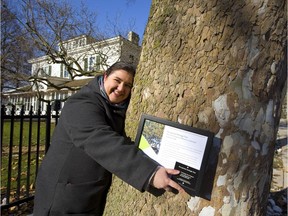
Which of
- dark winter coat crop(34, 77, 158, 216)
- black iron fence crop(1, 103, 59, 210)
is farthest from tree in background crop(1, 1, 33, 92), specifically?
dark winter coat crop(34, 77, 158, 216)

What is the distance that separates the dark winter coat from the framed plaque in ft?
0.30

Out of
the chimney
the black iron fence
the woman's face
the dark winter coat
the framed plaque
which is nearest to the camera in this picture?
the framed plaque

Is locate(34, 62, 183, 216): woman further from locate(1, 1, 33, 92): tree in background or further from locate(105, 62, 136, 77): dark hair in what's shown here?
locate(1, 1, 33, 92): tree in background

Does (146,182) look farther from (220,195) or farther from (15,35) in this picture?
(15,35)

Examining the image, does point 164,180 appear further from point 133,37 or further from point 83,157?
point 133,37

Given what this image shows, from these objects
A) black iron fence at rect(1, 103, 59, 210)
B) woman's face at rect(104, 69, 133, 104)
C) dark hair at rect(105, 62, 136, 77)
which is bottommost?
black iron fence at rect(1, 103, 59, 210)

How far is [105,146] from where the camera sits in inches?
54.8

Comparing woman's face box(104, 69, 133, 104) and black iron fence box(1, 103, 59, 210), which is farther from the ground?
woman's face box(104, 69, 133, 104)

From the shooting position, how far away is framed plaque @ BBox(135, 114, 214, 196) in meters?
1.28

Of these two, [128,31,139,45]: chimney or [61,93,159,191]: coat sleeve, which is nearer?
[61,93,159,191]: coat sleeve

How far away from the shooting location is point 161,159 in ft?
4.55

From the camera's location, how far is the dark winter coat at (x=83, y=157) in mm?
1409

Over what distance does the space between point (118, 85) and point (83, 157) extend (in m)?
0.56

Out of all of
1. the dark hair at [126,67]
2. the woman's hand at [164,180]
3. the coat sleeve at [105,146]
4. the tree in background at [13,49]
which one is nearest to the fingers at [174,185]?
the woman's hand at [164,180]
